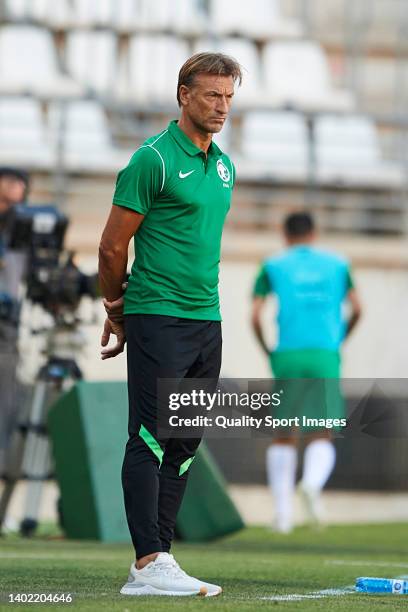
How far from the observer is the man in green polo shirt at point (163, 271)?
4.75 meters

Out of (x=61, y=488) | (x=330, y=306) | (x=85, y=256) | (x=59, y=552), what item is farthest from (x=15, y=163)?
(x=59, y=552)

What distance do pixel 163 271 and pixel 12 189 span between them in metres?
4.52

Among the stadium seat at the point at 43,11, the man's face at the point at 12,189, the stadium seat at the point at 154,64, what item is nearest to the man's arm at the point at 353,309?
the man's face at the point at 12,189

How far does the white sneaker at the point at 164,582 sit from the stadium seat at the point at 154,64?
11656 millimetres

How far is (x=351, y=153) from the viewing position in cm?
1470

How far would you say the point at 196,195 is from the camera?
4.84 m

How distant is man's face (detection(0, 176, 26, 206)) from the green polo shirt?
4.42 m

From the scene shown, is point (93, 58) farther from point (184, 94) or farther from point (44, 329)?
point (184, 94)

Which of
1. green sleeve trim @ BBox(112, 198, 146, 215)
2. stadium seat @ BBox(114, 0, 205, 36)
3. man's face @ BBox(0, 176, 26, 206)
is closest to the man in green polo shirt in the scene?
green sleeve trim @ BBox(112, 198, 146, 215)

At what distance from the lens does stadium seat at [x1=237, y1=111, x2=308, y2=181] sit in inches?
543

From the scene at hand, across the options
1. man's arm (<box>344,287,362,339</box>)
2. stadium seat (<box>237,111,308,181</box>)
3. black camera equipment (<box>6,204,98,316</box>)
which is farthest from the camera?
stadium seat (<box>237,111,308,181</box>)

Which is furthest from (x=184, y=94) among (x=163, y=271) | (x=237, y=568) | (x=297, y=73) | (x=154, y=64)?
(x=297, y=73)

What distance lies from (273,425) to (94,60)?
1177cm

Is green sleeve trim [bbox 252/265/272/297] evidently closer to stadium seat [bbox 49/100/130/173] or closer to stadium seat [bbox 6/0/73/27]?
stadium seat [bbox 49/100/130/173]
